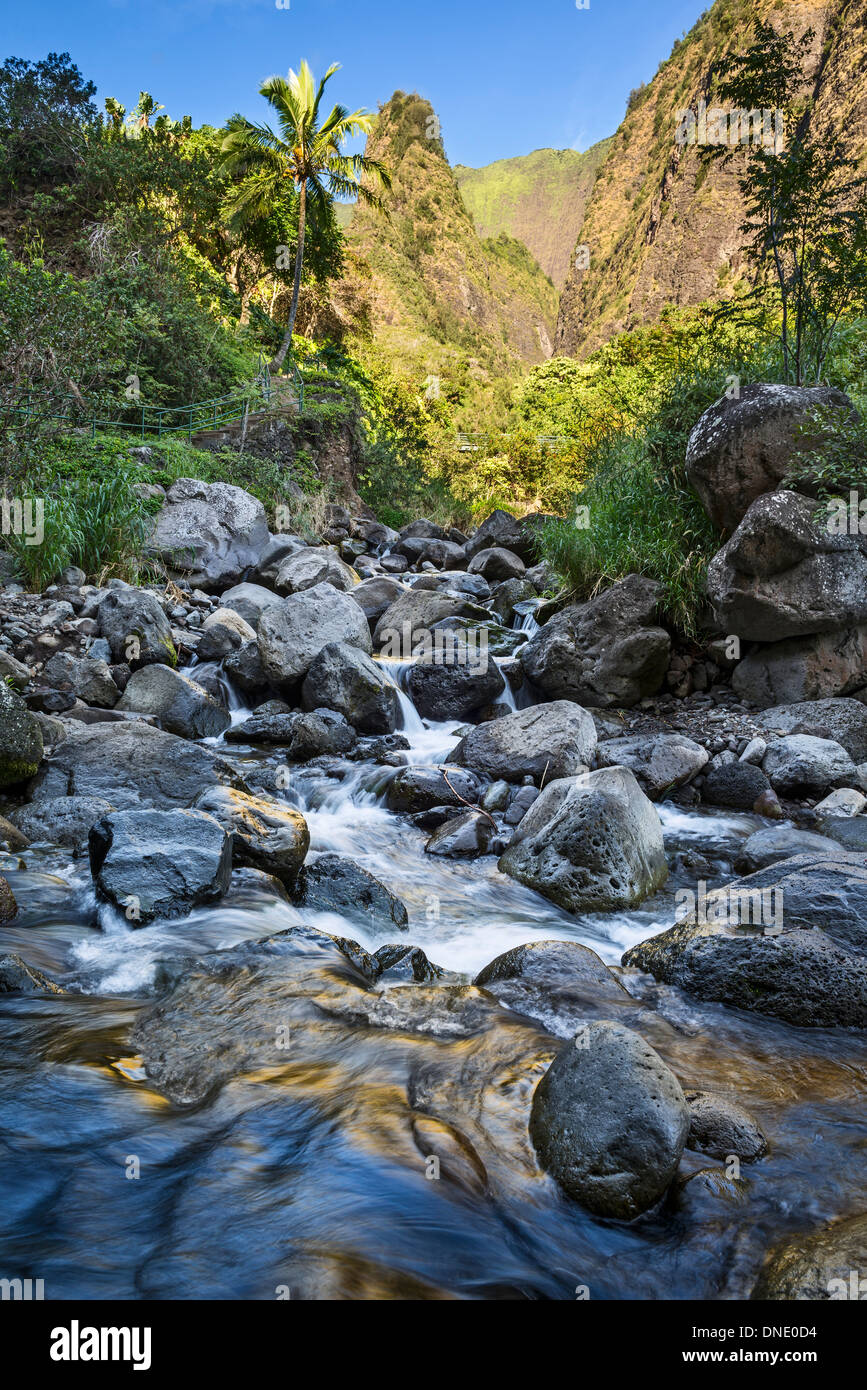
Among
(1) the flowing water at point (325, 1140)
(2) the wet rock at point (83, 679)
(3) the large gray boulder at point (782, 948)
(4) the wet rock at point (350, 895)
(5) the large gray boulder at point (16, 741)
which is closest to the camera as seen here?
(1) the flowing water at point (325, 1140)

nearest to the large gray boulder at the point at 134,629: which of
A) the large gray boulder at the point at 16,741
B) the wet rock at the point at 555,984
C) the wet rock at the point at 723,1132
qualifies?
the large gray boulder at the point at 16,741

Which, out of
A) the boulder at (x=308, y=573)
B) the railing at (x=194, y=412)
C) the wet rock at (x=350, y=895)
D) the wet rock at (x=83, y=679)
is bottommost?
the wet rock at (x=350, y=895)

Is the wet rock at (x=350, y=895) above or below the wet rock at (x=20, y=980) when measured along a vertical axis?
below

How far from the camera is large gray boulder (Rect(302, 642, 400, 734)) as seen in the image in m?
8.93

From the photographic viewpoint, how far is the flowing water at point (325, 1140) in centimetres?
224

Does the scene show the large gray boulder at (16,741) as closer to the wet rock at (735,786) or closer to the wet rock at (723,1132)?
the wet rock at (723,1132)

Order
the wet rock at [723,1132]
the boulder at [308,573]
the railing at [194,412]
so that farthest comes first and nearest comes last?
the railing at [194,412], the boulder at [308,573], the wet rock at [723,1132]

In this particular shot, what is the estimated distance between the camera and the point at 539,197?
145125mm

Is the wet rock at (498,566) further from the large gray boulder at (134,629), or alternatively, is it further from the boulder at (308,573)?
the large gray boulder at (134,629)

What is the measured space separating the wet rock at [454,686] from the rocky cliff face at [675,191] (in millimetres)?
36660

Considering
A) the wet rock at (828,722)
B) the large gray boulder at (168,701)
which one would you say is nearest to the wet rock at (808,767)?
the wet rock at (828,722)

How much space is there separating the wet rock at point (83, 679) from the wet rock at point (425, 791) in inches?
122

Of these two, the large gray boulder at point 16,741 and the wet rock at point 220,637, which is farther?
the wet rock at point 220,637
